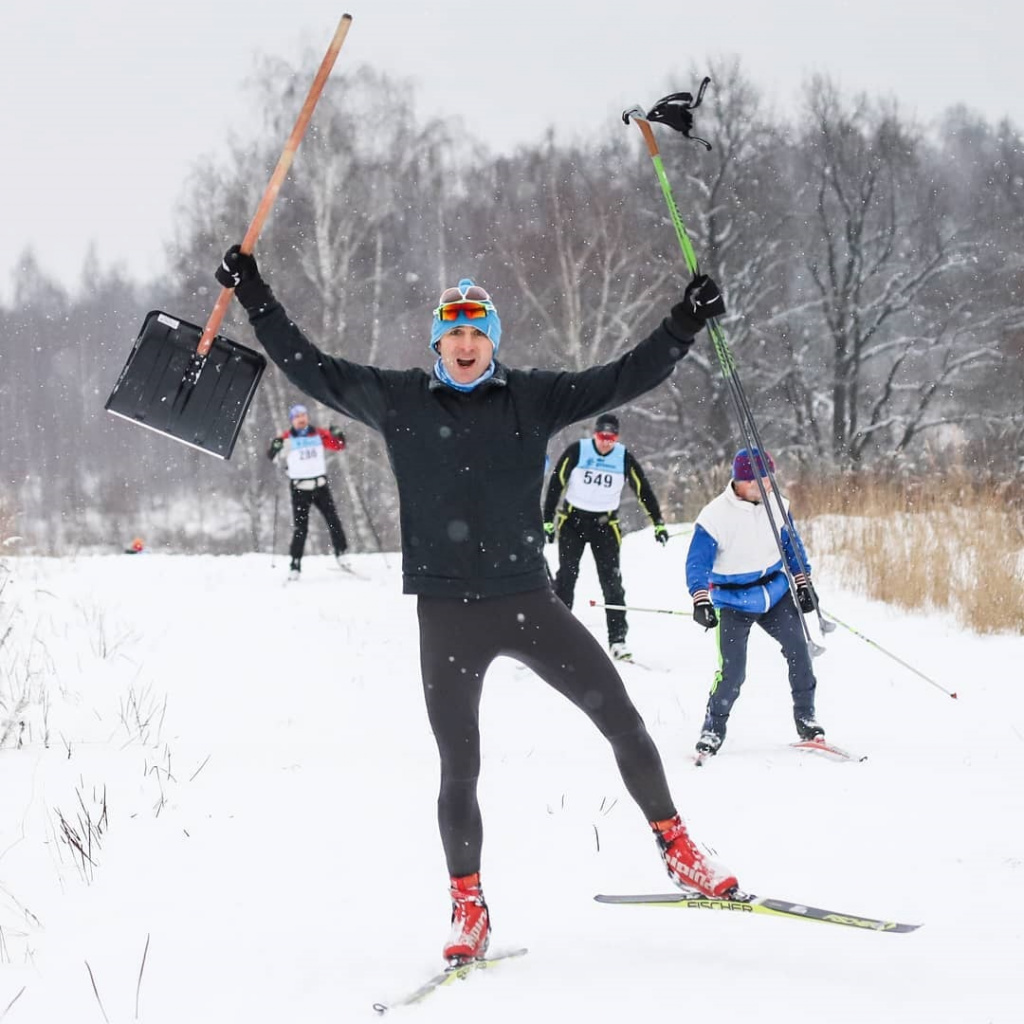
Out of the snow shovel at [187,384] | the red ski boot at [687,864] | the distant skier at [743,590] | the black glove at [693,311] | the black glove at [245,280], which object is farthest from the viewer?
the distant skier at [743,590]

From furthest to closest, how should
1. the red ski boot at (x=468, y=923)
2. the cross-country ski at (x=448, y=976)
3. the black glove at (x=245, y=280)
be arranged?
the black glove at (x=245, y=280), the red ski boot at (x=468, y=923), the cross-country ski at (x=448, y=976)

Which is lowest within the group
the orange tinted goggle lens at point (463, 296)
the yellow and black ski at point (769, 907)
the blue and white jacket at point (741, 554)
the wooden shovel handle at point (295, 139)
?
the yellow and black ski at point (769, 907)

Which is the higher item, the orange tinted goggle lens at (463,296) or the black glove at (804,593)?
the orange tinted goggle lens at (463,296)

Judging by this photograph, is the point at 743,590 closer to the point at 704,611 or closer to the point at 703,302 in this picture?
the point at 704,611

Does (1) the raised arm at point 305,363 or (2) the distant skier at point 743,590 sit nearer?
(1) the raised arm at point 305,363

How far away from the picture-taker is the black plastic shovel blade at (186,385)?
13.1ft

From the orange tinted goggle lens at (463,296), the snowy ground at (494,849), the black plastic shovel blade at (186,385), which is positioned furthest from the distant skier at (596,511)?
the orange tinted goggle lens at (463,296)

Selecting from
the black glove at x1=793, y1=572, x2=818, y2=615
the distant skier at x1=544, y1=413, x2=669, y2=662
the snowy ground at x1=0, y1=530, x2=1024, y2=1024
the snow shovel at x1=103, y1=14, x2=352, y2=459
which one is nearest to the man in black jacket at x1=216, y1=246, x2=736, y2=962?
the snowy ground at x1=0, y1=530, x2=1024, y2=1024

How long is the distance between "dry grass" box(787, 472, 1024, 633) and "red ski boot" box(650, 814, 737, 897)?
18.8 feet

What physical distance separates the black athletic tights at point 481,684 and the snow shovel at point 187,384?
1.75 meters

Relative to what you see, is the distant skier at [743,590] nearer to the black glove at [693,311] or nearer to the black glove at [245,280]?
the black glove at [693,311]

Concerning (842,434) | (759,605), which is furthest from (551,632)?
(842,434)

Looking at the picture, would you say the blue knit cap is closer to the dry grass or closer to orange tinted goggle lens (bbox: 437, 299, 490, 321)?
orange tinted goggle lens (bbox: 437, 299, 490, 321)

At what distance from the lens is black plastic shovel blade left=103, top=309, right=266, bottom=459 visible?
400 cm
